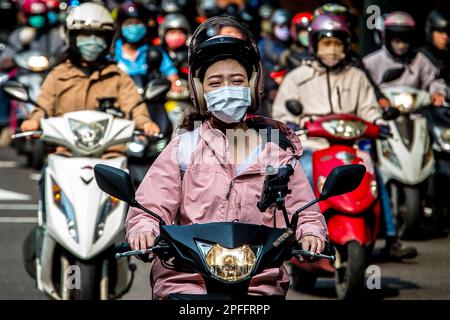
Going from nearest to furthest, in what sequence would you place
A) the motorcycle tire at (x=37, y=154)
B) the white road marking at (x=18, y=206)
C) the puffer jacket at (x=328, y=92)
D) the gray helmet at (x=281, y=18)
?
the puffer jacket at (x=328, y=92)
the white road marking at (x=18, y=206)
the motorcycle tire at (x=37, y=154)
the gray helmet at (x=281, y=18)

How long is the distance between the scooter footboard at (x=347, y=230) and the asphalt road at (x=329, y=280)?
42 cm

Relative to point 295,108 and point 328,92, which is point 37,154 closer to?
point 328,92

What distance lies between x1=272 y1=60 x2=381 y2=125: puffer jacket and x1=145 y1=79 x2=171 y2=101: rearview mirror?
194 cm

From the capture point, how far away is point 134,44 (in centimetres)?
1587

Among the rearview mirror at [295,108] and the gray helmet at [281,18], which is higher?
the gray helmet at [281,18]

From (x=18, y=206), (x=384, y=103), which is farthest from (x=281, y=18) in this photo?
(x=384, y=103)

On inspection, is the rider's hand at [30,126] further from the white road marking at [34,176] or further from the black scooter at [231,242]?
the white road marking at [34,176]

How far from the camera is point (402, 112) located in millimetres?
13875

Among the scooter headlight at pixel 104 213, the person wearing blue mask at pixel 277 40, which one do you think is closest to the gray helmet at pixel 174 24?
the person wearing blue mask at pixel 277 40

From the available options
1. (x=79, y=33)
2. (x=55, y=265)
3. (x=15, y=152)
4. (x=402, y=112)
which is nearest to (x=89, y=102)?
(x=79, y=33)

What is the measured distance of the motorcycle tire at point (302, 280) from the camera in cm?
1137

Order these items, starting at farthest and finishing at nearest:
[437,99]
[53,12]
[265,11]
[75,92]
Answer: [265,11], [53,12], [437,99], [75,92]

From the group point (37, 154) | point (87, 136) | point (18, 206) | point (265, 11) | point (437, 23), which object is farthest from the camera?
point (265, 11)

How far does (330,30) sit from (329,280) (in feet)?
6.23
